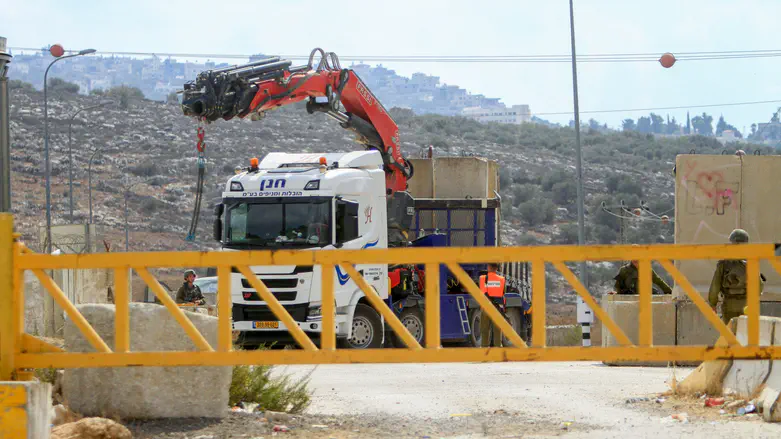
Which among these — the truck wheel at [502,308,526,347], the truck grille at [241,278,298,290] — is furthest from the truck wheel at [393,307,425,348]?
the truck wheel at [502,308,526,347]

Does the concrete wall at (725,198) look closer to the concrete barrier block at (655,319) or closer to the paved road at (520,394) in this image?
the concrete barrier block at (655,319)

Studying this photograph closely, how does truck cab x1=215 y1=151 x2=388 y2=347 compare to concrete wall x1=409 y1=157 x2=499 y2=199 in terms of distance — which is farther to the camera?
concrete wall x1=409 y1=157 x2=499 y2=199

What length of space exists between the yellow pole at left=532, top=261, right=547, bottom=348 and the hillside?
42861 millimetres

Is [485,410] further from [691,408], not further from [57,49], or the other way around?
[57,49]

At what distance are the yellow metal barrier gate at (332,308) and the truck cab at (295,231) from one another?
343 inches

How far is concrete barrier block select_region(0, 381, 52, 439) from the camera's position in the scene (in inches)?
306

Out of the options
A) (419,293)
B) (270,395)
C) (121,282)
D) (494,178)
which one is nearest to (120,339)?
(121,282)

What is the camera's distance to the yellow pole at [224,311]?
845 cm

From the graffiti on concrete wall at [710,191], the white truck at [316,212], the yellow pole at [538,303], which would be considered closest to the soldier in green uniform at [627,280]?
the graffiti on concrete wall at [710,191]

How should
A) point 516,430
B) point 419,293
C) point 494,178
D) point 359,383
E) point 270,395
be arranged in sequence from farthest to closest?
point 494,178, point 419,293, point 359,383, point 270,395, point 516,430

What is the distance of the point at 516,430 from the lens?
30.0 ft

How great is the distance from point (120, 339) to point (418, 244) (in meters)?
13.2

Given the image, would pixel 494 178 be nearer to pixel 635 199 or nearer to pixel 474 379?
pixel 474 379

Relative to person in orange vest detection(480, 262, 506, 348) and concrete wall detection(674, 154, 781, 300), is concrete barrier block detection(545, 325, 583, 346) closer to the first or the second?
person in orange vest detection(480, 262, 506, 348)
